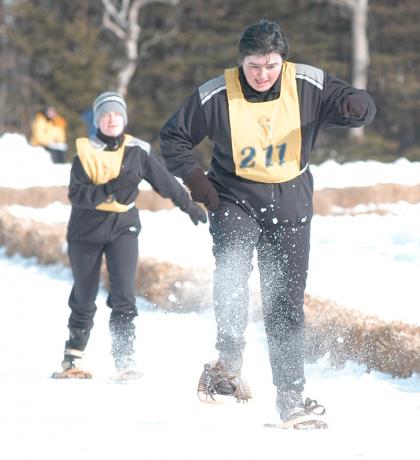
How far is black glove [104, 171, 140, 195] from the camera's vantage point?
19.7 ft

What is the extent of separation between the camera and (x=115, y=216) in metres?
6.10

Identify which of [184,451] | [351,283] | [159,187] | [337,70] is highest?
[337,70]

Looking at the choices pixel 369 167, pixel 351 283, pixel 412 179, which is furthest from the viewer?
pixel 369 167

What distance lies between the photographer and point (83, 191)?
19.8 feet

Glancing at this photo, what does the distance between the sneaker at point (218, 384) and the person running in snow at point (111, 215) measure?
4.30 ft

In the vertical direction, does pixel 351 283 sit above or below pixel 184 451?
above

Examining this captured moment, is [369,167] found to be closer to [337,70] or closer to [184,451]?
[184,451]

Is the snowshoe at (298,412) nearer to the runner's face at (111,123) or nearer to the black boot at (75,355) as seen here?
the black boot at (75,355)

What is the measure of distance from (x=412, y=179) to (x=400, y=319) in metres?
8.19

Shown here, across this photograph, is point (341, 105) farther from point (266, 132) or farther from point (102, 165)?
point (102, 165)

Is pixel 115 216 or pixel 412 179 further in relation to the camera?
pixel 412 179

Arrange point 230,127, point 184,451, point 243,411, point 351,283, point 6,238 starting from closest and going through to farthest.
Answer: point 184,451 < point 230,127 < point 243,411 < point 351,283 < point 6,238

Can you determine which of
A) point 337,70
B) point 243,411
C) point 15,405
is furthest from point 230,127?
point 337,70

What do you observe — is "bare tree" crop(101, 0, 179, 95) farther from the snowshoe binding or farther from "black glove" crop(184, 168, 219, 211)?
"black glove" crop(184, 168, 219, 211)
